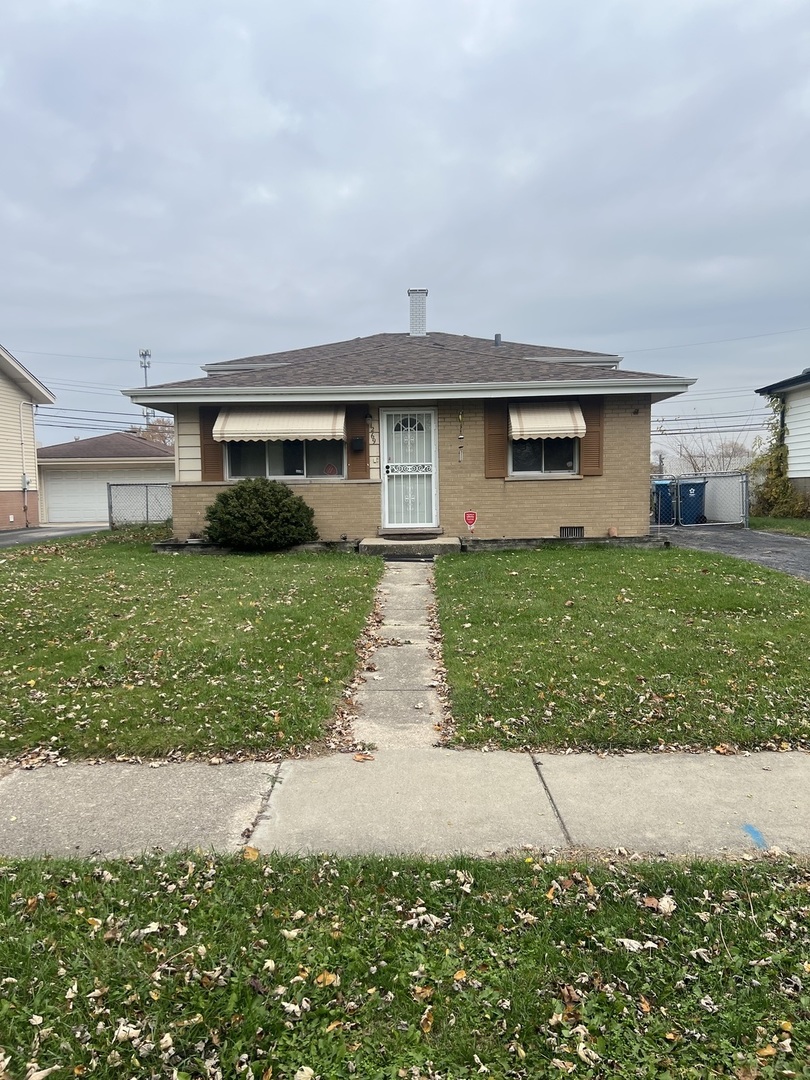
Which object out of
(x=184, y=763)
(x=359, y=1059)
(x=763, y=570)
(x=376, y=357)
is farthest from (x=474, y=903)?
(x=376, y=357)

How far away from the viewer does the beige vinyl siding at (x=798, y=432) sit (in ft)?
61.4

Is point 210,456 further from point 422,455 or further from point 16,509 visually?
point 16,509

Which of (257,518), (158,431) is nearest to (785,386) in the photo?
(257,518)

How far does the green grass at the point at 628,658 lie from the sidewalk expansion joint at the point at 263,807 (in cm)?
118

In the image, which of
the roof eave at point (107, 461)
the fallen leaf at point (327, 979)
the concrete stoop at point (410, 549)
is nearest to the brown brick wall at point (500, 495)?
the concrete stoop at point (410, 549)

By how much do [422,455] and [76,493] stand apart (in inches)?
870

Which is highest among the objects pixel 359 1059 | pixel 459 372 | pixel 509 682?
pixel 459 372

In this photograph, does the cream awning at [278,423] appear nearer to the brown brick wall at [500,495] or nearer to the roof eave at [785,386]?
the brown brick wall at [500,495]

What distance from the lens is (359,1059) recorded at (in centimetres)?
199

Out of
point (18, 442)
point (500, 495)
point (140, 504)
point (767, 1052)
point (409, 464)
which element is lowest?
point (767, 1052)

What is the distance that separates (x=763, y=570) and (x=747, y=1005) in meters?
8.14

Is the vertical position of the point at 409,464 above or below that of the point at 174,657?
above

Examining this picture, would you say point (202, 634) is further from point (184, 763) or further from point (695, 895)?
point (695, 895)

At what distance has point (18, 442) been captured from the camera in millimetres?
24094
